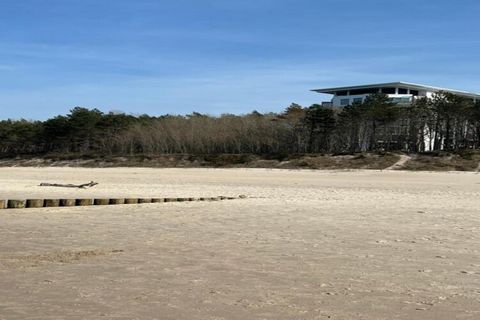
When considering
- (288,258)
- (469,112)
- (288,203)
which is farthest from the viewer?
(469,112)

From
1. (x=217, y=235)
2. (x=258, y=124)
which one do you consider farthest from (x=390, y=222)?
(x=258, y=124)

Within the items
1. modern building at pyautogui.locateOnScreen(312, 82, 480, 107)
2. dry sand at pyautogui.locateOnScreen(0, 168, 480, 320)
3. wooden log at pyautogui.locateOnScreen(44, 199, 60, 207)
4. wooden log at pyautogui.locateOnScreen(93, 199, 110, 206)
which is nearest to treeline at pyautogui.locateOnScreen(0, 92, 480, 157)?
modern building at pyautogui.locateOnScreen(312, 82, 480, 107)

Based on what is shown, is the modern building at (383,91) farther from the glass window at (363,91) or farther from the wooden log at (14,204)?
the wooden log at (14,204)

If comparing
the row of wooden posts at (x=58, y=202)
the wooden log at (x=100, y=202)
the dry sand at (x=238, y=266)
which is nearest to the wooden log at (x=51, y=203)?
the row of wooden posts at (x=58, y=202)

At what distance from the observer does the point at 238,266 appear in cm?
805

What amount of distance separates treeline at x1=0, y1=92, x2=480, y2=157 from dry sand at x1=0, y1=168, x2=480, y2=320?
164 ft

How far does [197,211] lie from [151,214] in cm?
133

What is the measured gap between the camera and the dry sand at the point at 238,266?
19.0 feet

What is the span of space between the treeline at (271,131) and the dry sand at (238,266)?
164 ft

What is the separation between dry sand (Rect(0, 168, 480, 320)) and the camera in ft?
19.0

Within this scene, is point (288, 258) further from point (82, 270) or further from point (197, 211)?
point (197, 211)

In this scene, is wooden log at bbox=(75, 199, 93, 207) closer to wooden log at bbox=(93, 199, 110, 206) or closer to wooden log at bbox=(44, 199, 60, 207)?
wooden log at bbox=(93, 199, 110, 206)

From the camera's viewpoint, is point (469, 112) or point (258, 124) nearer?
point (469, 112)

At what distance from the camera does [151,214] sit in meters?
15.4
